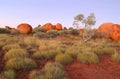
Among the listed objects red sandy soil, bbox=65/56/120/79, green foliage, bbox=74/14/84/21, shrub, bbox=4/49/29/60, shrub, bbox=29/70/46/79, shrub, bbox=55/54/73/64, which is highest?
green foliage, bbox=74/14/84/21

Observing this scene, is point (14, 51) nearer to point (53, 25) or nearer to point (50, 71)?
point (50, 71)

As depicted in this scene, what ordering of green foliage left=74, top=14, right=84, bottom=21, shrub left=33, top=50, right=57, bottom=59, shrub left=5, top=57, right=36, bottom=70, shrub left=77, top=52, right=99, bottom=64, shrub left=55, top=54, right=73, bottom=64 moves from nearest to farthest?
shrub left=5, top=57, right=36, bottom=70
shrub left=55, top=54, right=73, bottom=64
shrub left=77, top=52, right=99, bottom=64
shrub left=33, top=50, right=57, bottom=59
green foliage left=74, top=14, right=84, bottom=21

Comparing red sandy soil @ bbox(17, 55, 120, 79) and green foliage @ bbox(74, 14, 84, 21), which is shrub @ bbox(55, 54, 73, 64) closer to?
red sandy soil @ bbox(17, 55, 120, 79)

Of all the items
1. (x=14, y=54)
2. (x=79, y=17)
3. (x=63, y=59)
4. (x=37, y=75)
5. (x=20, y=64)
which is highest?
(x=79, y=17)

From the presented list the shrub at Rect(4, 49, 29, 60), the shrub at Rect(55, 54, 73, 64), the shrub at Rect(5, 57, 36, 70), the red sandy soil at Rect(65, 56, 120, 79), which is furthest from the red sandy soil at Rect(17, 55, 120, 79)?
the shrub at Rect(4, 49, 29, 60)

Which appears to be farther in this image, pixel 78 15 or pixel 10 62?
pixel 78 15

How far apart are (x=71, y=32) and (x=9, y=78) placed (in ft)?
98.1

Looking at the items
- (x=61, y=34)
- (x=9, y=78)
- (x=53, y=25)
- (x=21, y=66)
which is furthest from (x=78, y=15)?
(x=53, y=25)

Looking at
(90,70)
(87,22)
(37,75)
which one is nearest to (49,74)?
(37,75)

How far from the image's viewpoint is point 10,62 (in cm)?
1005

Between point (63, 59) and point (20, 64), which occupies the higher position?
point (20, 64)

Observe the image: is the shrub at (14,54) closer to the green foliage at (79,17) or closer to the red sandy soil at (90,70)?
the red sandy soil at (90,70)

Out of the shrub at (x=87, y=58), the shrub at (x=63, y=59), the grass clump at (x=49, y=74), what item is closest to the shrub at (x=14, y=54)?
the shrub at (x=63, y=59)

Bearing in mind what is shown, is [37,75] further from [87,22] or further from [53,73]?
[87,22]
